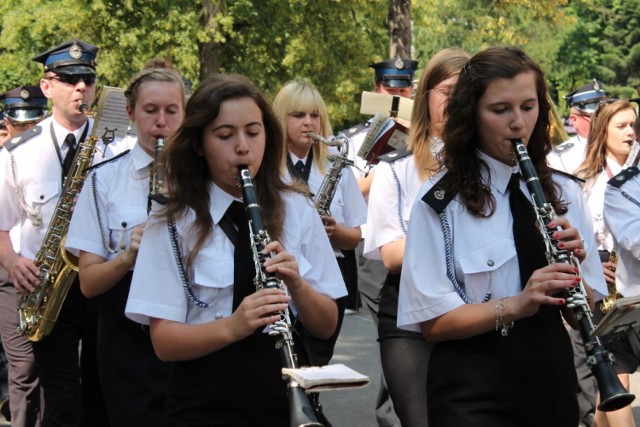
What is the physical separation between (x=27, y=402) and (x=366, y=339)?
531 cm

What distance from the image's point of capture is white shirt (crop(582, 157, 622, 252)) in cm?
739

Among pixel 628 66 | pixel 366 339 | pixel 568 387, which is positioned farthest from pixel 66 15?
pixel 628 66

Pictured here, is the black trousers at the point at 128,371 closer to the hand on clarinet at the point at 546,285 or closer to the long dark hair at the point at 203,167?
the long dark hair at the point at 203,167

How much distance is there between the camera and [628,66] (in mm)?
56219

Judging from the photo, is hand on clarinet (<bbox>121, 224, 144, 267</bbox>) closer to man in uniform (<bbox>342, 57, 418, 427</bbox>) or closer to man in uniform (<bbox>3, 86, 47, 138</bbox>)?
man in uniform (<bbox>342, 57, 418, 427</bbox>)

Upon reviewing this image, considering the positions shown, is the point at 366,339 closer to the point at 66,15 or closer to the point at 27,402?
the point at 27,402

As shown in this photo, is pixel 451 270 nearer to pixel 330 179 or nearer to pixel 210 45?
pixel 330 179

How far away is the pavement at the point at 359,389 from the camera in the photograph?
27.2ft

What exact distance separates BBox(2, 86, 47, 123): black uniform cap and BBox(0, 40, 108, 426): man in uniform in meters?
3.25

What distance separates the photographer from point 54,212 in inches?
251

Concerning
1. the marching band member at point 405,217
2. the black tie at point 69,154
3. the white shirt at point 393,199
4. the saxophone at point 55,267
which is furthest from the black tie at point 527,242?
the black tie at point 69,154

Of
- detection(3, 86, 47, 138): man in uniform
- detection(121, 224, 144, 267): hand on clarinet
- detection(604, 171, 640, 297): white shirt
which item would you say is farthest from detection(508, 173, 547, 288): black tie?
detection(3, 86, 47, 138): man in uniform

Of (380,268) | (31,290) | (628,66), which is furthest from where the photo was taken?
(628,66)

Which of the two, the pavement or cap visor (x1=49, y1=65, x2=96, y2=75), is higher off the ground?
cap visor (x1=49, y1=65, x2=96, y2=75)
